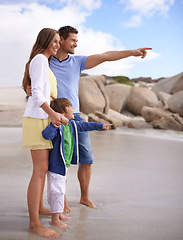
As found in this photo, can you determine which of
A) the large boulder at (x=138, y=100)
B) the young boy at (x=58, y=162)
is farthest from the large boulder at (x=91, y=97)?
the young boy at (x=58, y=162)

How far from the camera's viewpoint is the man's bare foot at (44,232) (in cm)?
212

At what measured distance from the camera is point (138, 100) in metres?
14.1

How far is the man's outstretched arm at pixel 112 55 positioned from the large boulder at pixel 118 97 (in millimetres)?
11139

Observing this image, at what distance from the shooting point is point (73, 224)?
92.5 inches

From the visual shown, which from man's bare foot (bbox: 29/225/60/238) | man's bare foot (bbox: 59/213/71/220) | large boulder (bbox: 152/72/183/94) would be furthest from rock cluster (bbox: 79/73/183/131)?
man's bare foot (bbox: 29/225/60/238)

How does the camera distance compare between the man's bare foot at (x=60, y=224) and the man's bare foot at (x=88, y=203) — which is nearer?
the man's bare foot at (x=60, y=224)

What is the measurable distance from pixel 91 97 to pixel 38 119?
9.33 meters

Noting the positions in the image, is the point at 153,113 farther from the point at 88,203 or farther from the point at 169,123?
the point at 88,203

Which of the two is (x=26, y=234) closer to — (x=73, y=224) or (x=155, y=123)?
(x=73, y=224)

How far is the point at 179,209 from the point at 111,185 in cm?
86

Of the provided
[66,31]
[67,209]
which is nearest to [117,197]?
[67,209]

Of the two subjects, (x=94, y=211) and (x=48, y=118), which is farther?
(x=94, y=211)

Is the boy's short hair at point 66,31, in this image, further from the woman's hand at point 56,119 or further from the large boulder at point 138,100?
the large boulder at point 138,100

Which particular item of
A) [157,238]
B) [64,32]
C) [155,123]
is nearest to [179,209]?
[157,238]
